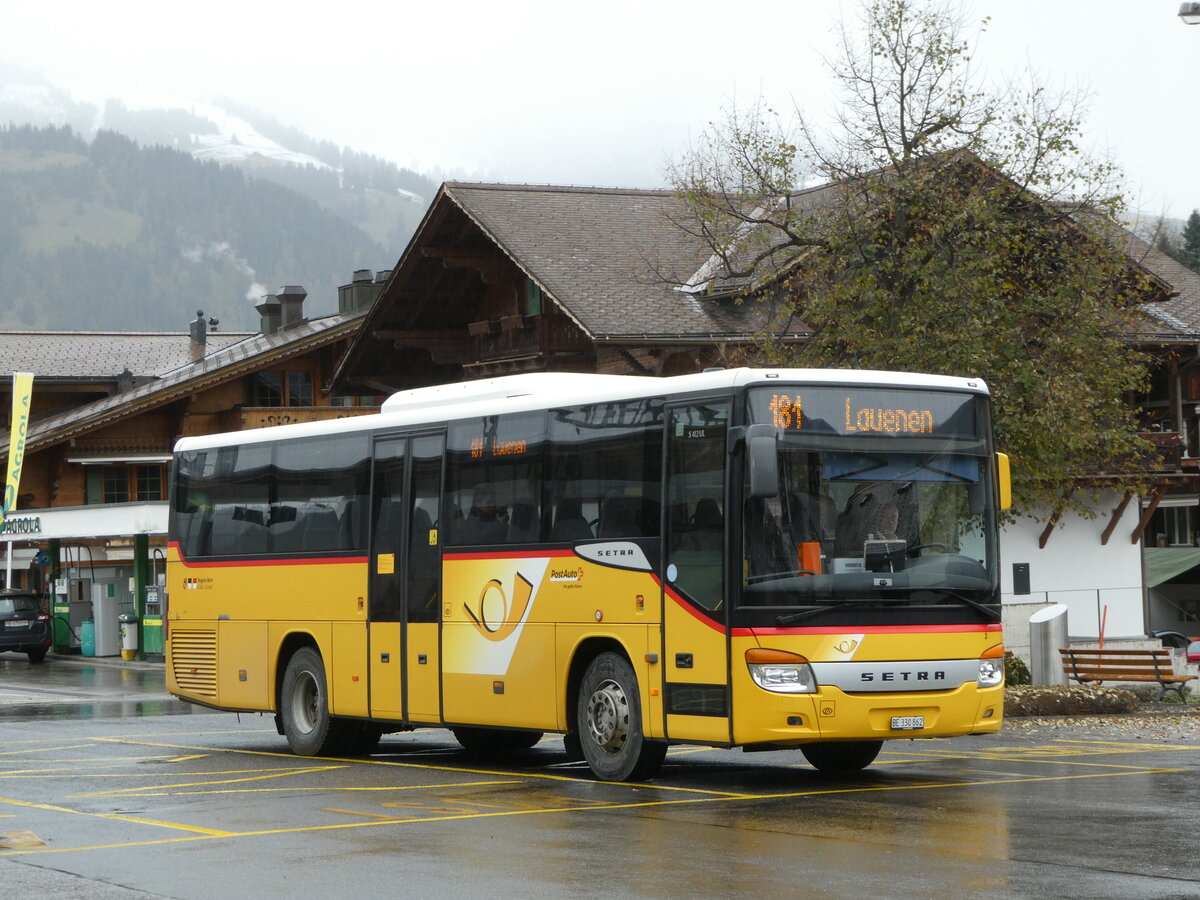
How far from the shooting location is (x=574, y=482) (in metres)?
15.0

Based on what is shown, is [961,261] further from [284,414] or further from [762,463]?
[284,414]

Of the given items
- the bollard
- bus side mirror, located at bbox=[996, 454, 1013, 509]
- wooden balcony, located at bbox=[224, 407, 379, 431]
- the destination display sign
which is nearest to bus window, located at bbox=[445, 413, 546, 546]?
the destination display sign

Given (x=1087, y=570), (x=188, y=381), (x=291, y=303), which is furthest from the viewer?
(x=291, y=303)

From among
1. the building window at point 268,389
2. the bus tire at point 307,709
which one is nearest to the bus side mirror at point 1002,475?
the bus tire at point 307,709

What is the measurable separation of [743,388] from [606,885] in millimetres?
5246

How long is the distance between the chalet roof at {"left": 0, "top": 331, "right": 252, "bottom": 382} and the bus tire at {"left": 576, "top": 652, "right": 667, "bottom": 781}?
45551 millimetres

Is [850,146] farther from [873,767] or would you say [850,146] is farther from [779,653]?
[779,653]

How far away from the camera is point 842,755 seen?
15.2m

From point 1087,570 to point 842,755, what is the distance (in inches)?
874

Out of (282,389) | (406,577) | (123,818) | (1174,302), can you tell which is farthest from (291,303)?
A: (123,818)

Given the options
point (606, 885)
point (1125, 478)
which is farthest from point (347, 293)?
point (606, 885)

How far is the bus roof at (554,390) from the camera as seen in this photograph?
45.3 ft

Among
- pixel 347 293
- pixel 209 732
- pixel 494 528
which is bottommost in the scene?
pixel 209 732

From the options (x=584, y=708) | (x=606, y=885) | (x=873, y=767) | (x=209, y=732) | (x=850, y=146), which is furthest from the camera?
(x=850, y=146)
